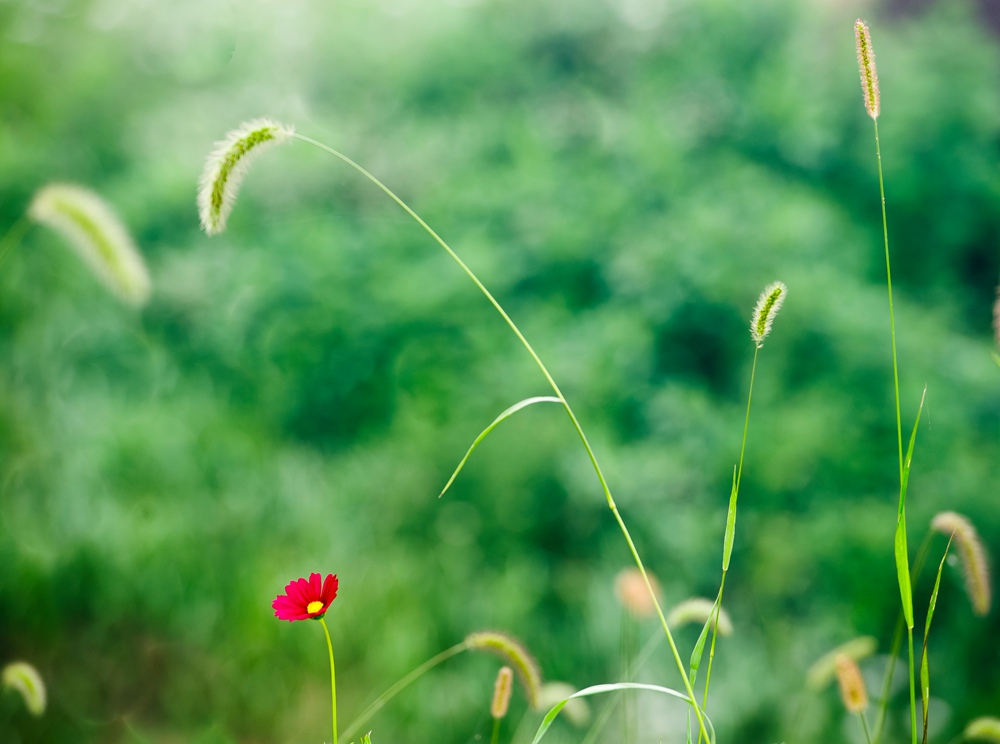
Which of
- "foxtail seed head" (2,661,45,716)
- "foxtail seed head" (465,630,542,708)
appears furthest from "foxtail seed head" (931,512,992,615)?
"foxtail seed head" (2,661,45,716)

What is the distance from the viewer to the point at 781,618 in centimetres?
154

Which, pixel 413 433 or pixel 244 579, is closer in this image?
pixel 244 579

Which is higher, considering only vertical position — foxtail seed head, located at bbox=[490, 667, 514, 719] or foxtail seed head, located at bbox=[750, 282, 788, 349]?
foxtail seed head, located at bbox=[750, 282, 788, 349]

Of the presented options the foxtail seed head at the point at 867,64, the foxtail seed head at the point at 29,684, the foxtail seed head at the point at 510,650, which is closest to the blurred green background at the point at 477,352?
the foxtail seed head at the point at 510,650

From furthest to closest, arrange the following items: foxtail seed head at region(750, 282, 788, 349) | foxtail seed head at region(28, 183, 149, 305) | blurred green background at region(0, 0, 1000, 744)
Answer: blurred green background at region(0, 0, 1000, 744)
foxtail seed head at region(28, 183, 149, 305)
foxtail seed head at region(750, 282, 788, 349)

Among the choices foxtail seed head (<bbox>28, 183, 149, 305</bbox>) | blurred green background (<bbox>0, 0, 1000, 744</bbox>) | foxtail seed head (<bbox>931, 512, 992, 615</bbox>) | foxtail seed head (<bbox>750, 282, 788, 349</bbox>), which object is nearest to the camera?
foxtail seed head (<bbox>750, 282, 788, 349</bbox>)

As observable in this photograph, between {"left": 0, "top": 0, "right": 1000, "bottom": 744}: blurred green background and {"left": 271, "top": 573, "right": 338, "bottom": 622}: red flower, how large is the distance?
2.22 ft

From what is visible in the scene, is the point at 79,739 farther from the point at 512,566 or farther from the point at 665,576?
the point at 665,576

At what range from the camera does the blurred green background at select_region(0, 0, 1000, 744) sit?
1.40 metres

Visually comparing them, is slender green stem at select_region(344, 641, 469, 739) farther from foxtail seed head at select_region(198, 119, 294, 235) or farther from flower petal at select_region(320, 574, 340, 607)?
foxtail seed head at select_region(198, 119, 294, 235)

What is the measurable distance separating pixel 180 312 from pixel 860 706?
190cm

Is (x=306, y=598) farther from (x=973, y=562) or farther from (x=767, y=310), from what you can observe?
(x=973, y=562)

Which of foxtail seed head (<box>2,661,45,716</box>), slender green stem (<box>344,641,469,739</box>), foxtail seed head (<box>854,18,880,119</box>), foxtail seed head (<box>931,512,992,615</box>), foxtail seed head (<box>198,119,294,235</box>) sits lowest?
slender green stem (<box>344,641,469,739</box>)

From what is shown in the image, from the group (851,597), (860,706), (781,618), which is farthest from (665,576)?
(860,706)
